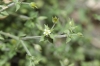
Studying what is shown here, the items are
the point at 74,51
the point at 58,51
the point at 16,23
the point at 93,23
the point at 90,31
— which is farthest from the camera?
the point at 93,23

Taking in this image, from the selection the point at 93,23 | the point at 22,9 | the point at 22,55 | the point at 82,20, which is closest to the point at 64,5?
the point at 82,20

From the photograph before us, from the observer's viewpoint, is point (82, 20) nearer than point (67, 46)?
No

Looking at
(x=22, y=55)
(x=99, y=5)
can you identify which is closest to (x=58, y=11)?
(x=22, y=55)

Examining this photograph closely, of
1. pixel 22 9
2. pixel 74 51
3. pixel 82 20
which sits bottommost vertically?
pixel 74 51

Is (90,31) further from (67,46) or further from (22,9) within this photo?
(22,9)

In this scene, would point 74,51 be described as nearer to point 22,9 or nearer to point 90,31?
point 90,31

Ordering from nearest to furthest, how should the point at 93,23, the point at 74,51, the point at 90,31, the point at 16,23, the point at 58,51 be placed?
the point at 58,51 → the point at 16,23 → the point at 74,51 → the point at 90,31 → the point at 93,23

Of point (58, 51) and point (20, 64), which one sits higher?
point (58, 51)
